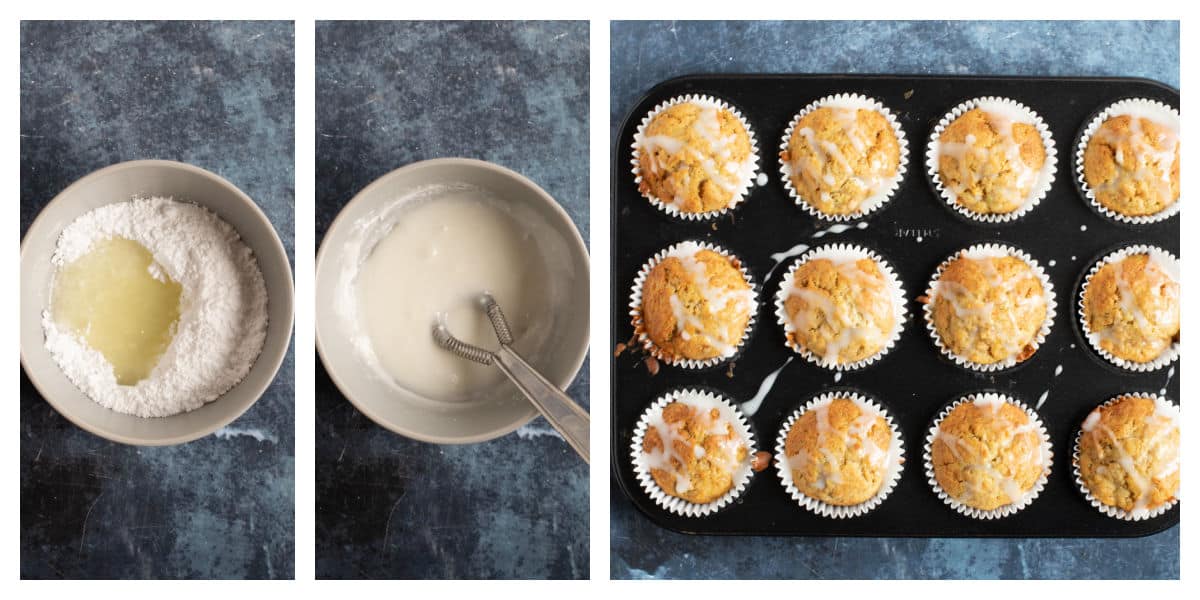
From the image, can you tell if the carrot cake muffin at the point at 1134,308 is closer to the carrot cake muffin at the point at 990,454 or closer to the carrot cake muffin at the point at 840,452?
the carrot cake muffin at the point at 990,454

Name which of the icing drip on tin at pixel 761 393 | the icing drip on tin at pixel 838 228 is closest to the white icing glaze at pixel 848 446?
the icing drip on tin at pixel 761 393

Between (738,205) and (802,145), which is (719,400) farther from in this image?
(802,145)

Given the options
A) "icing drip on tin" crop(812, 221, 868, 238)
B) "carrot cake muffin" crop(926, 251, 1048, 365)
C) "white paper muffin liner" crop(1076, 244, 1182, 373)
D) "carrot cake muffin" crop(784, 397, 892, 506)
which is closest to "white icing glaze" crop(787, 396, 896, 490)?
"carrot cake muffin" crop(784, 397, 892, 506)

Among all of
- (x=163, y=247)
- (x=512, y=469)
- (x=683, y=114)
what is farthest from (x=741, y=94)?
(x=163, y=247)

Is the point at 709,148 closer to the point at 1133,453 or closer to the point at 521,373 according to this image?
the point at 521,373

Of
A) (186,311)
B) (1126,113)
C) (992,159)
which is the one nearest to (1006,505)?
(992,159)
